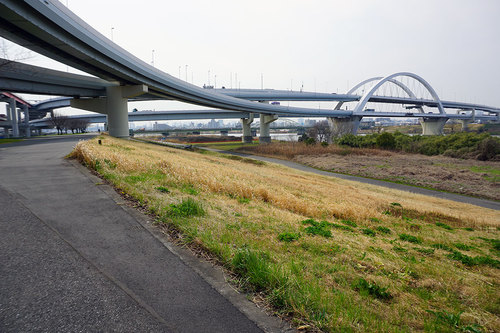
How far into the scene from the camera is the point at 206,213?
7.80 m

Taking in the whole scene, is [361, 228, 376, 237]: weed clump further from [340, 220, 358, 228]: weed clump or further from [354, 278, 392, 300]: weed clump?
[354, 278, 392, 300]: weed clump

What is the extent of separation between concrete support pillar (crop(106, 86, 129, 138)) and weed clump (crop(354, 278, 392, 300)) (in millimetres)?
45518

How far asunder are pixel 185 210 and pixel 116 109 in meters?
41.3

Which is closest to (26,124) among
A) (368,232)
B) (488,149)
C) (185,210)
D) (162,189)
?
(162,189)

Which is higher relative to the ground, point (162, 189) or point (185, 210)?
point (162, 189)

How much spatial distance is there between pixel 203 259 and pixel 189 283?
812 millimetres

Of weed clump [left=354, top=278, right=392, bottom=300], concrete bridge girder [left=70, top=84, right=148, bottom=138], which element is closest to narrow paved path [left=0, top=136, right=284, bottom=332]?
weed clump [left=354, top=278, right=392, bottom=300]

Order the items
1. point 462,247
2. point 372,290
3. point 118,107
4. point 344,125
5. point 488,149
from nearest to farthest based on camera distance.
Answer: point 372,290, point 462,247, point 488,149, point 118,107, point 344,125

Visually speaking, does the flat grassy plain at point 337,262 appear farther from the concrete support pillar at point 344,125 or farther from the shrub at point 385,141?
the concrete support pillar at point 344,125

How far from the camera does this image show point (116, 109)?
4278cm

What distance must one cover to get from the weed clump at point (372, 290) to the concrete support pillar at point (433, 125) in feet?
452

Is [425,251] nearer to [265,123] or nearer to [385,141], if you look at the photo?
[385,141]

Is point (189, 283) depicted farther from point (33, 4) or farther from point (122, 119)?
point (122, 119)

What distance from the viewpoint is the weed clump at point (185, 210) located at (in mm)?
7352
